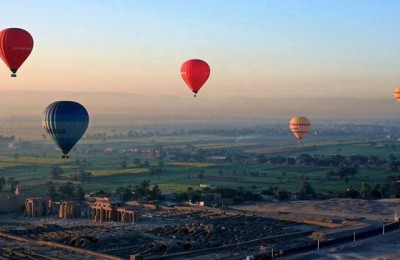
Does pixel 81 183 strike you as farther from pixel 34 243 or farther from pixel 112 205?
pixel 34 243

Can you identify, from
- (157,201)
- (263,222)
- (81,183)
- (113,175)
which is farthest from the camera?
(113,175)

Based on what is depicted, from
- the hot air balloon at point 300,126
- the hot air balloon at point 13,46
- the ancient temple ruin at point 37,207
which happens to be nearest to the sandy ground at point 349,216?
the hot air balloon at point 300,126

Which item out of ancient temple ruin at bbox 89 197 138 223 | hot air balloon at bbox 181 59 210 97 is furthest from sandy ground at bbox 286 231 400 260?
hot air balloon at bbox 181 59 210 97

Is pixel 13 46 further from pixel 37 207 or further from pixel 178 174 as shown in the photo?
pixel 178 174

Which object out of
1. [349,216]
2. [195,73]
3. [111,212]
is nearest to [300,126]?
[349,216]

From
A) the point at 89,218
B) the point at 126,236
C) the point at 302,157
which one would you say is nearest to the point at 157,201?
the point at 89,218

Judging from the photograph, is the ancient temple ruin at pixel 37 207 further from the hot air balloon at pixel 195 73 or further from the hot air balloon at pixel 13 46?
the hot air balloon at pixel 195 73
